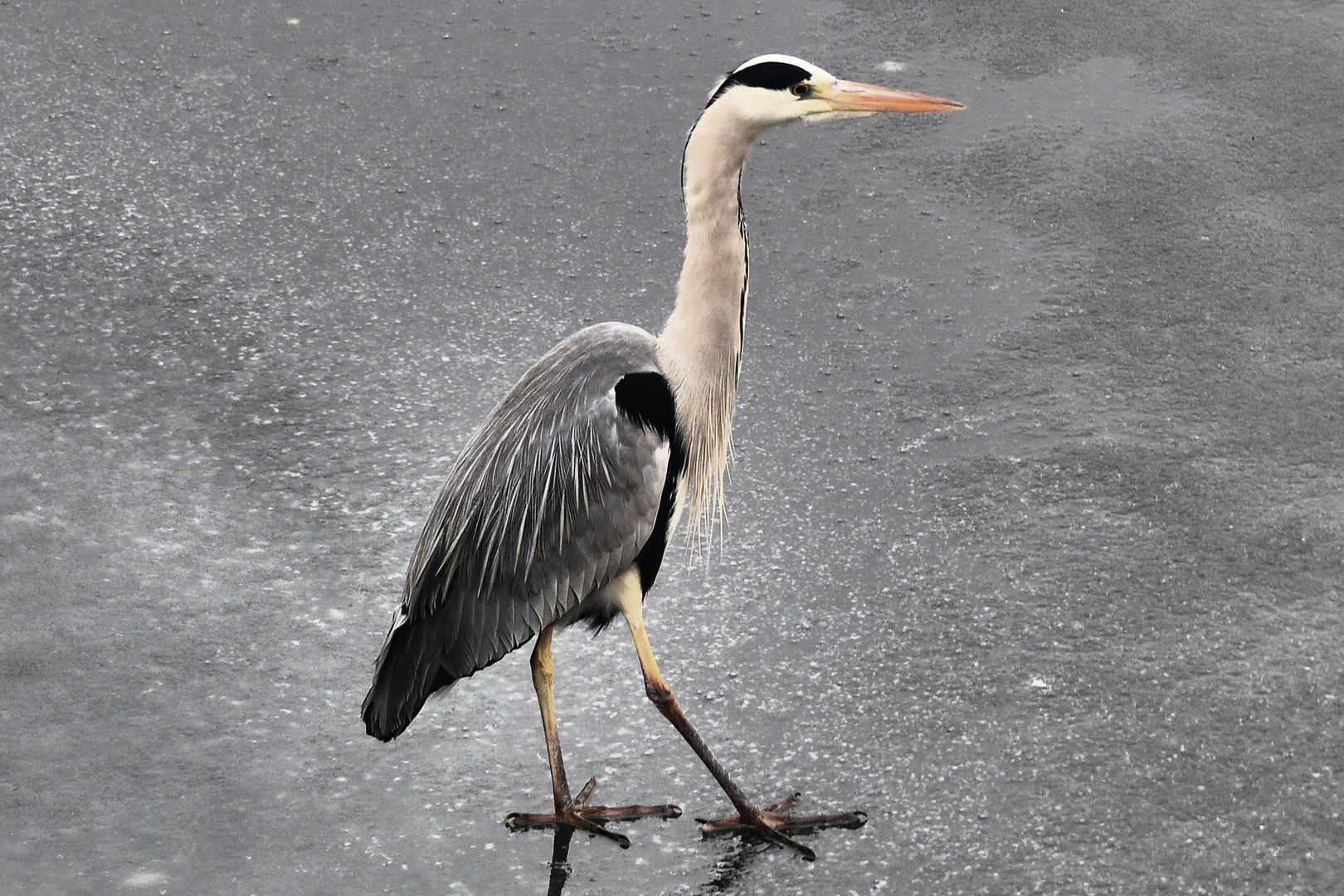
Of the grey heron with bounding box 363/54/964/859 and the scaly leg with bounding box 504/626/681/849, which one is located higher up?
the grey heron with bounding box 363/54/964/859

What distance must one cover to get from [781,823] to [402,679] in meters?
0.96

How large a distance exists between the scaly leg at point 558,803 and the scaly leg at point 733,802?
0.16 m

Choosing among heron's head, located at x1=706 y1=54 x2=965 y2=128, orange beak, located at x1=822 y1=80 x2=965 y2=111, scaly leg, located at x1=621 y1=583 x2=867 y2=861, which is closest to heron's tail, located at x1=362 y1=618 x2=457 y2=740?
scaly leg, located at x1=621 y1=583 x2=867 y2=861

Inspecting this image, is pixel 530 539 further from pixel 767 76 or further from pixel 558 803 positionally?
pixel 767 76

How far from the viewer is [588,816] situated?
3.75m

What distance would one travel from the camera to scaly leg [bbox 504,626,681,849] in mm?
3717

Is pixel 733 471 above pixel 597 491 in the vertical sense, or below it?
below

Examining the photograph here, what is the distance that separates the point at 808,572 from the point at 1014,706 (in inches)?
30.0

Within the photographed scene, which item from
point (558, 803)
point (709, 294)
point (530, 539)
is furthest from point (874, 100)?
point (558, 803)

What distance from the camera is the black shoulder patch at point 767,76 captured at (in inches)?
147

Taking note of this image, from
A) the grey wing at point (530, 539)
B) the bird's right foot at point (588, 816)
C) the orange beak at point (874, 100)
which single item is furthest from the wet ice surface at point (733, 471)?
the orange beak at point (874, 100)

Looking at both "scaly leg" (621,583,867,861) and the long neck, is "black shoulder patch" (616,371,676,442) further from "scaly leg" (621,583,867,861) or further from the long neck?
"scaly leg" (621,583,867,861)

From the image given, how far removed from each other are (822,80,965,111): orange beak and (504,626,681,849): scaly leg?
148 cm

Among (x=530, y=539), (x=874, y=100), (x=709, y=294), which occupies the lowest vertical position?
(x=530, y=539)
